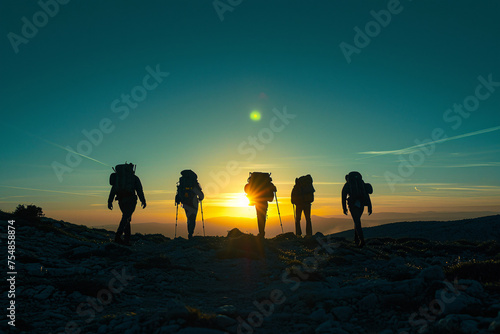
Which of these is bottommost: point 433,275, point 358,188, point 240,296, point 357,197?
point 240,296

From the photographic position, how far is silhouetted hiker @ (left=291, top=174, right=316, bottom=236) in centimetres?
2292

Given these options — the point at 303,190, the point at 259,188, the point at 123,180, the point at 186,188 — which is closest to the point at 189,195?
the point at 186,188

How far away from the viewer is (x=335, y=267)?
10.8 meters

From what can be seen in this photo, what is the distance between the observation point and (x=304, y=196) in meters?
22.9

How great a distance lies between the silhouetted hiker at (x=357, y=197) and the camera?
51.1ft

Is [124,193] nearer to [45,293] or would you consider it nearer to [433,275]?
[45,293]

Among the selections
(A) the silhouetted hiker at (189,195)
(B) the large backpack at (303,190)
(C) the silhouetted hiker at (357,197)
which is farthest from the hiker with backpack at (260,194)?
(C) the silhouetted hiker at (357,197)

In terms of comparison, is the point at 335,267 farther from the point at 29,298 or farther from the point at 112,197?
the point at 112,197

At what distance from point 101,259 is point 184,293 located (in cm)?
436

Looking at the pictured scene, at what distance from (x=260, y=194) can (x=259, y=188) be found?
1.26 feet

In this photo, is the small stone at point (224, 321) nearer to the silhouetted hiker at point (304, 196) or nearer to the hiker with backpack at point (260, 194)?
the hiker with backpack at point (260, 194)

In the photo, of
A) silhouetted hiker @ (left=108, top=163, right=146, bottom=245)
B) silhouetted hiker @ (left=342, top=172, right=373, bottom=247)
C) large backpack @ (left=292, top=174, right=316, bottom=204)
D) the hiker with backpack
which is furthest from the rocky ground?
large backpack @ (left=292, top=174, right=316, bottom=204)

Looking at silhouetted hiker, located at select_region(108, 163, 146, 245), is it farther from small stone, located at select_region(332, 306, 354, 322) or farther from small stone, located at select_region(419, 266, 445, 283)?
small stone, located at select_region(419, 266, 445, 283)

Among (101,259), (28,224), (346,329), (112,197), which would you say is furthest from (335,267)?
(28,224)
